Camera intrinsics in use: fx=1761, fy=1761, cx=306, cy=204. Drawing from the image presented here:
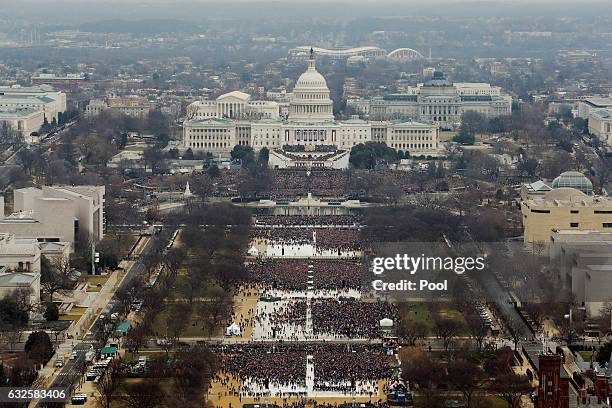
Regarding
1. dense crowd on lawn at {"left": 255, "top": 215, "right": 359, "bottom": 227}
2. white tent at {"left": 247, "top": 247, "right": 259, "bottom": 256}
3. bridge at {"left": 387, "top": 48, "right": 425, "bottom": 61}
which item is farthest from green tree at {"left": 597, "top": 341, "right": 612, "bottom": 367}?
bridge at {"left": 387, "top": 48, "right": 425, "bottom": 61}

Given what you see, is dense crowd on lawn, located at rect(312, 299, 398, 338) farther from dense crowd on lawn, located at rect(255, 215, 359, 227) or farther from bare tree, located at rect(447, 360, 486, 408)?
dense crowd on lawn, located at rect(255, 215, 359, 227)

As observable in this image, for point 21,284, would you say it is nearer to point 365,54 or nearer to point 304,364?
point 304,364

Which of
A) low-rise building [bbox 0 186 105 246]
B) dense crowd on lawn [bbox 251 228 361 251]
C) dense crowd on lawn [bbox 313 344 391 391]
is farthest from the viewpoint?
dense crowd on lawn [bbox 251 228 361 251]

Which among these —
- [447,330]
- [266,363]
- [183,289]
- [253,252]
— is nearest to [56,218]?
[253,252]

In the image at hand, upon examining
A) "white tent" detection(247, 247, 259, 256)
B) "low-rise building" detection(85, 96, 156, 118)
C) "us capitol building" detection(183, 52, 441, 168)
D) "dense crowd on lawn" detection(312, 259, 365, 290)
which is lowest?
"low-rise building" detection(85, 96, 156, 118)

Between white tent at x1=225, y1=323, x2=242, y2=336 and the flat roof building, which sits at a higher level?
the flat roof building

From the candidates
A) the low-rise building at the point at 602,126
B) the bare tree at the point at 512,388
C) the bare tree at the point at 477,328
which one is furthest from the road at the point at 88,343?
the low-rise building at the point at 602,126

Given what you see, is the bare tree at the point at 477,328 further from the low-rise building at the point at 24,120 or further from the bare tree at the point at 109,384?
the low-rise building at the point at 24,120
